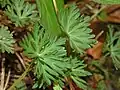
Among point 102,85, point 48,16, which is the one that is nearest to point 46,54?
point 48,16

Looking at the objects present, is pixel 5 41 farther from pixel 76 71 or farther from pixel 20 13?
pixel 76 71

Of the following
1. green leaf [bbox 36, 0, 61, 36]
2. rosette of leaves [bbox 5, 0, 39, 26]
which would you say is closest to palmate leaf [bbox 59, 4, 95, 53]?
green leaf [bbox 36, 0, 61, 36]

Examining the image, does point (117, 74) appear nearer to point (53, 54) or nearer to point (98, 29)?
point (98, 29)

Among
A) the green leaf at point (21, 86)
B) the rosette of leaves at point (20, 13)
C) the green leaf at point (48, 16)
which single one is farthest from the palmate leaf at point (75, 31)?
the green leaf at point (21, 86)

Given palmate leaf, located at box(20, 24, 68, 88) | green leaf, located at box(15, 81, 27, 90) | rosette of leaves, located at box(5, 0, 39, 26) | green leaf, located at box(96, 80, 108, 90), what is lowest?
green leaf, located at box(96, 80, 108, 90)

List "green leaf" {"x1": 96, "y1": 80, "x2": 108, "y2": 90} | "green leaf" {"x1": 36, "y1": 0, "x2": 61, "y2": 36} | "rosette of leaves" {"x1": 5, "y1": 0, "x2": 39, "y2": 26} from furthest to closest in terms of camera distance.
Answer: "green leaf" {"x1": 96, "y1": 80, "x2": 108, "y2": 90}
"rosette of leaves" {"x1": 5, "y1": 0, "x2": 39, "y2": 26}
"green leaf" {"x1": 36, "y1": 0, "x2": 61, "y2": 36}

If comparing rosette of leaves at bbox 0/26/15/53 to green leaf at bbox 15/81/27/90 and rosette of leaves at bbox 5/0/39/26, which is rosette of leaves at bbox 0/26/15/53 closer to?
rosette of leaves at bbox 5/0/39/26

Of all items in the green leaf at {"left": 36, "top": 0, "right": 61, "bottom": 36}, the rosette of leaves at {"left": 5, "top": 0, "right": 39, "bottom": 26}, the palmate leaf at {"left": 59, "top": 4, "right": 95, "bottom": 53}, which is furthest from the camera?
the rosette of leaves at {"left": 5, "top": 0, "right": 39, "bottom": 26}

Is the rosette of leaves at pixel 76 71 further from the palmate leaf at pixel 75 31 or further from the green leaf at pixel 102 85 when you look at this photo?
the green leaf at pixel 102 85
